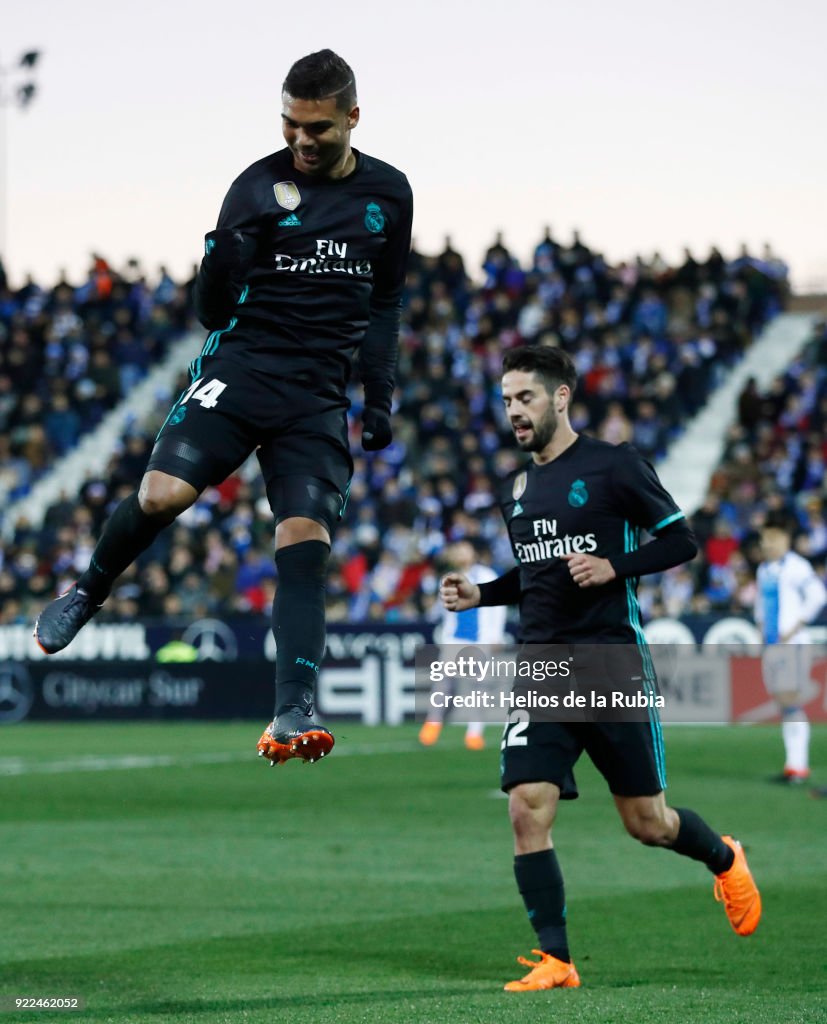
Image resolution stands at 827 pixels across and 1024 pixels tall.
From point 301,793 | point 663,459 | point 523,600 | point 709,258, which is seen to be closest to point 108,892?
point 523,600

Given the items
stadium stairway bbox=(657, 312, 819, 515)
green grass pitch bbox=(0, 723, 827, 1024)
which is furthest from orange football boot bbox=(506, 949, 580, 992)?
stadium stairway bbox=(657, 312, 819, 515)

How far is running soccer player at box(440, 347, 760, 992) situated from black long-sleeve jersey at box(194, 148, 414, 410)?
119 centimetres

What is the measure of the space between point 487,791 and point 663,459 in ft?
46.3

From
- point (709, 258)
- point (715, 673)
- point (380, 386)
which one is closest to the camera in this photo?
point (380, 386)

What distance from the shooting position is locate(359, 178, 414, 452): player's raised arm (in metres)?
6.61

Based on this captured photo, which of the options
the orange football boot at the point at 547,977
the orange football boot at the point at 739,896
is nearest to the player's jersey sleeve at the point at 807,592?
the orange football boot at the point at 739,896

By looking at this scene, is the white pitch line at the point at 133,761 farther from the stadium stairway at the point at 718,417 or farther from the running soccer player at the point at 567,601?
the running soccer player at the point at 567,601

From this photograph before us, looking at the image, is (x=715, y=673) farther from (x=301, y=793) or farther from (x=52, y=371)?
(x=52, y=371)

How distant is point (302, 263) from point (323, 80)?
2.00 ft

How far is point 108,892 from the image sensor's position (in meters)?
10.1

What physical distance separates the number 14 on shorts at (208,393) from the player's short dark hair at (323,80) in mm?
970

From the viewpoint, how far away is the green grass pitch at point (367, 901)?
6.79 metres

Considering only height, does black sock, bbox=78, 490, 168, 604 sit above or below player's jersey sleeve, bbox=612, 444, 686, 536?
below

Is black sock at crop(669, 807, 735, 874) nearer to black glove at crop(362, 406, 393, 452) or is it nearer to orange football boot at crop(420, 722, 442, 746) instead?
black glove at crop(362, 406, 393, 452)
